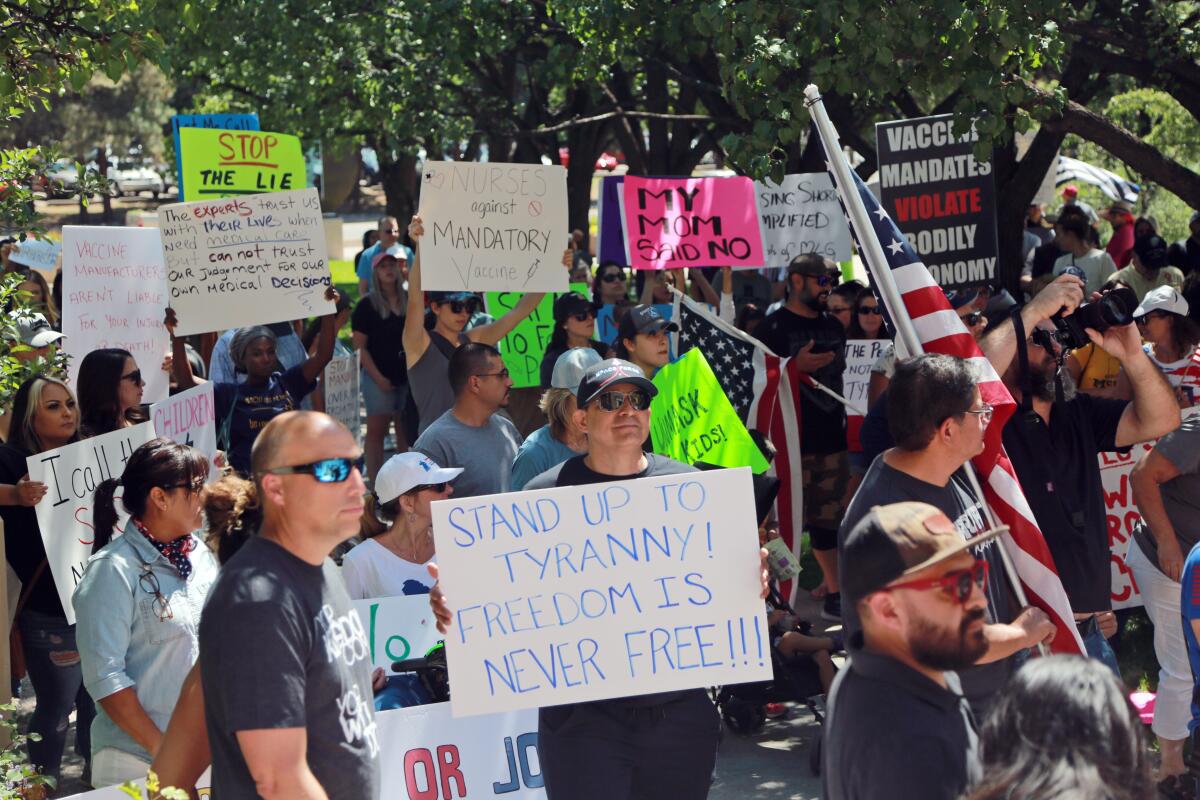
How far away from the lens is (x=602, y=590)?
4.09 m

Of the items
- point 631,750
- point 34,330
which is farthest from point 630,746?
point 34,330

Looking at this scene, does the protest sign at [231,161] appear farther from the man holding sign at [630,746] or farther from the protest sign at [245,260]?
the man holding sign at [630,746]

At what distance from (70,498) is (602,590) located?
2632 mm

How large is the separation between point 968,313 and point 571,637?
3912 mm

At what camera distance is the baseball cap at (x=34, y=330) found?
17.0 feet

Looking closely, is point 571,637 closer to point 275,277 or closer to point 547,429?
point 547,429

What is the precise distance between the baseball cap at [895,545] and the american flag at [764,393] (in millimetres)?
4994

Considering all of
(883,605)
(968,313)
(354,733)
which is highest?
(968,313)

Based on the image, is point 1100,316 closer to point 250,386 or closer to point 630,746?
point 630,746

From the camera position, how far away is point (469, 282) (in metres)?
8.33

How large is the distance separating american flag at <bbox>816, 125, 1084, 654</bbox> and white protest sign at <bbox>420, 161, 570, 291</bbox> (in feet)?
12.2

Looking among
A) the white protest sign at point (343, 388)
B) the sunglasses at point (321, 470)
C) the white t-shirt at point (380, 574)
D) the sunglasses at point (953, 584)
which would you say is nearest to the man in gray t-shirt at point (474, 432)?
the white t-shirt at point (380, 574)

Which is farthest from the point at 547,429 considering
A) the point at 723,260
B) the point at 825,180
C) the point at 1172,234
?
the point at 1172,234

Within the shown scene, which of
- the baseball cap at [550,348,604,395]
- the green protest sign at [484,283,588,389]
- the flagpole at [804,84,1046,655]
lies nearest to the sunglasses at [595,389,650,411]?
the flagpole at [804,84,1046,655]
